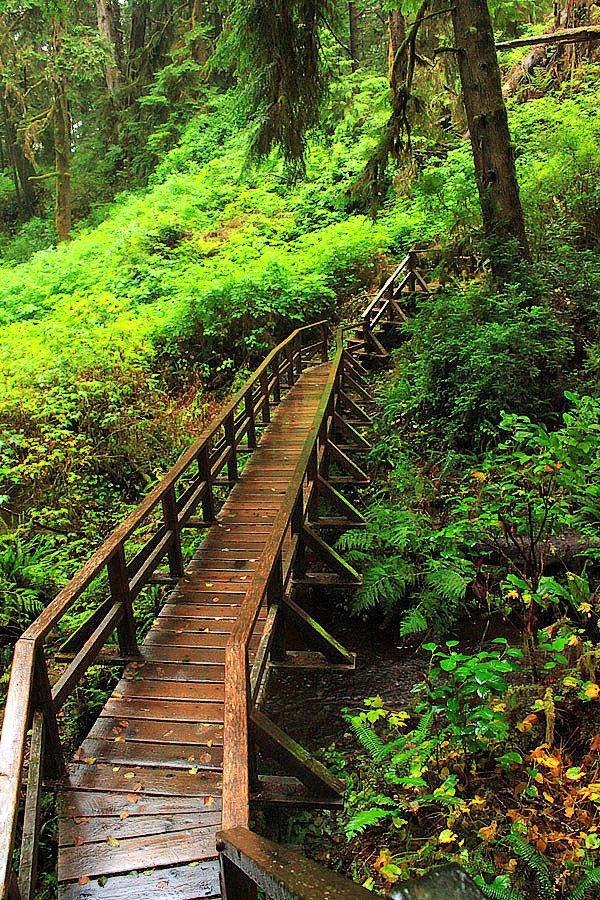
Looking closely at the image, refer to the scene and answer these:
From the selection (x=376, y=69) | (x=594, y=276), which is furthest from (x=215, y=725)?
(x=376, y=69)

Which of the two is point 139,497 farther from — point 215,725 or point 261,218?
point 261,218

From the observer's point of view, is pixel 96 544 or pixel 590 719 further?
pixel 96 544

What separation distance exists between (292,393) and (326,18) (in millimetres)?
6257

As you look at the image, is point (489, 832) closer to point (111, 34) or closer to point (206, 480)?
point (206, 480)

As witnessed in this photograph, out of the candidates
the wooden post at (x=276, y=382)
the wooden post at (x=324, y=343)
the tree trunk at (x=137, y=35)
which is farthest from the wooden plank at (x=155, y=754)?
the tree trunk at (x=137, y=35)

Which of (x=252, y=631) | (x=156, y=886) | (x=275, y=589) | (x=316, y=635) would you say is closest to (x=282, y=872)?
(x=156, y=886)

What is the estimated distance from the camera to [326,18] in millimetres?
10094

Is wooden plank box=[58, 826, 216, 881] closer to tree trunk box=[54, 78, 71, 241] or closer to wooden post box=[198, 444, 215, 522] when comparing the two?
wooden post box=[198, 444, 215, 522]

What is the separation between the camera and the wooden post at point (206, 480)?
7.54 m

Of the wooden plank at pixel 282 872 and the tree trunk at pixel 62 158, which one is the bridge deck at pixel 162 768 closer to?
the wooden plank at pixel 282 872

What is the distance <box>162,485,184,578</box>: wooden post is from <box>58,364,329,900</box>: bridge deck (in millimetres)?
146

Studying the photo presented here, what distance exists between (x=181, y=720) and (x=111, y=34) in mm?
33250

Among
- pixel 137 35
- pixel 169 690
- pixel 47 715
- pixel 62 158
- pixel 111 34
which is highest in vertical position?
pixel 137 35

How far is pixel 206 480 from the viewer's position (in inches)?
299
